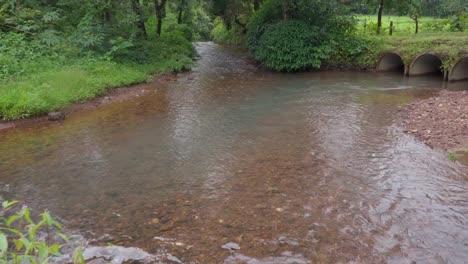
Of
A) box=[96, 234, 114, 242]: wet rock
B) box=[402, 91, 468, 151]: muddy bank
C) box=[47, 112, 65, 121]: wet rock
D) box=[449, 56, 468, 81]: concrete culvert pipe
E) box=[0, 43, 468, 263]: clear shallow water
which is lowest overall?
box=[96, 234, 114, 242]: wet rock

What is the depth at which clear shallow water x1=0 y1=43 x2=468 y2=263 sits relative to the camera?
4848mm

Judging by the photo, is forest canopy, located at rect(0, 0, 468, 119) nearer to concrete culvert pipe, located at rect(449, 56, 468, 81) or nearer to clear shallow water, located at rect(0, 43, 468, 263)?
clear shallow water, located at rect(0, 43, 468, 263)

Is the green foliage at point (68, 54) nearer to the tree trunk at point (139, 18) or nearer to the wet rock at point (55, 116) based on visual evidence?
the tree trunk at point (139, 18)

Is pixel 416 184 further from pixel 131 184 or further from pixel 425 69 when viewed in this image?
pixel 425 69

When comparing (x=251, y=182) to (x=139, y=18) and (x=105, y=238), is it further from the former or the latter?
(x=139, y=18)

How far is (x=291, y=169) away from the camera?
707cm

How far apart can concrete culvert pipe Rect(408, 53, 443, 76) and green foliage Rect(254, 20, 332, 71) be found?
3884mm

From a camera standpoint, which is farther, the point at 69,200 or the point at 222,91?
the point at 222,91

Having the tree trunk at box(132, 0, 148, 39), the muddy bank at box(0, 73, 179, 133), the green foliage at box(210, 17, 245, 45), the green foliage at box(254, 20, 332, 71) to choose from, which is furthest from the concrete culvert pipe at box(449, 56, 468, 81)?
the green foliage at box(210, 17, 245, 45)

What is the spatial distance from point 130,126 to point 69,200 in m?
4.12

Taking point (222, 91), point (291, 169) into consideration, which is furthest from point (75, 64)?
point (291, 169)

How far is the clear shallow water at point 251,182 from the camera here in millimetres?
4848

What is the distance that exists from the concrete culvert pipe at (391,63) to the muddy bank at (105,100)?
9.54 m

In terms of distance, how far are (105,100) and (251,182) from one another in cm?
774
